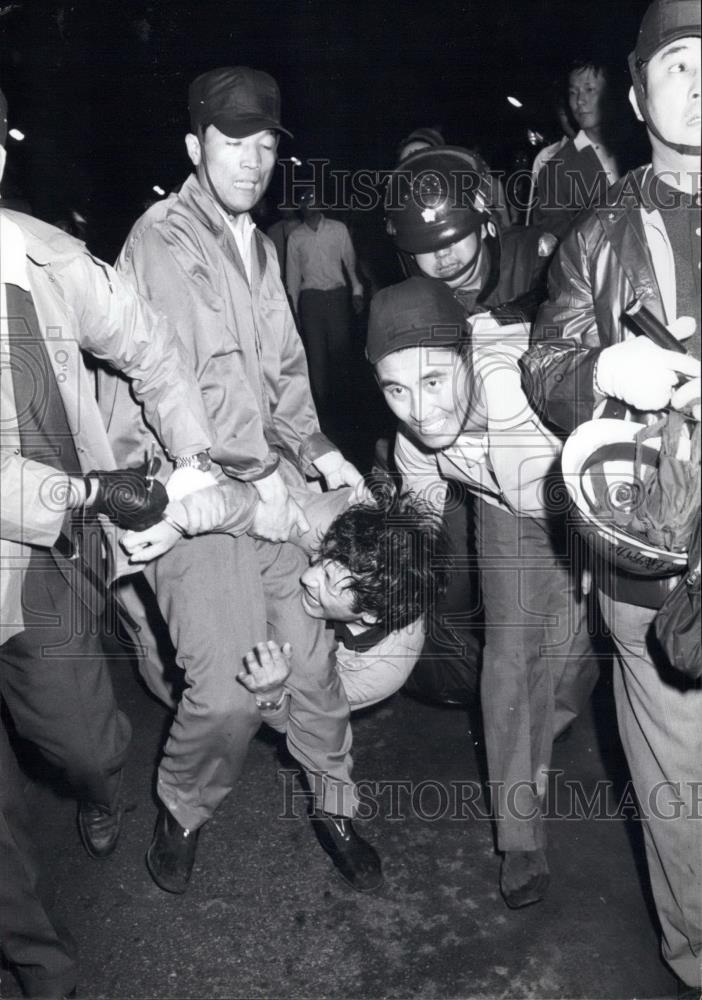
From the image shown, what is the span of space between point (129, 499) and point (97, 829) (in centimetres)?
91

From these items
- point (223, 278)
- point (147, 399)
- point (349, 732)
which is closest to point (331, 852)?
point (349, 732)

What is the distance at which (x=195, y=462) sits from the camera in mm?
2010

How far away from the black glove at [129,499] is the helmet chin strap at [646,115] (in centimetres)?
123

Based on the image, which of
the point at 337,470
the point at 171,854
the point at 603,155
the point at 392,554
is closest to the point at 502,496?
the point at 392,554

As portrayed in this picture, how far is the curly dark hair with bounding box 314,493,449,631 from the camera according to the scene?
211 centimetres

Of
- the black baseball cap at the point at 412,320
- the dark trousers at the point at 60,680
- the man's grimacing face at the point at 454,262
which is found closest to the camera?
the dark trousers at the point at 60,680

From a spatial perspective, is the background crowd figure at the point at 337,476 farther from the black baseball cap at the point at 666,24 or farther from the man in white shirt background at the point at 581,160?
the man in white shirt background at the point at 581,160

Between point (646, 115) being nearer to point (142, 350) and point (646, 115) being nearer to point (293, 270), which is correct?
point (293, 270)

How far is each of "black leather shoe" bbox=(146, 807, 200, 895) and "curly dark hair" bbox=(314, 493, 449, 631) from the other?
69 cm

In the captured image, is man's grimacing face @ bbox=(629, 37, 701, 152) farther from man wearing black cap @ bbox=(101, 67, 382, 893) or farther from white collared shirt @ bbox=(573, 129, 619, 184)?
white collared shirt @ bbox=(573, 129, 619, 184)

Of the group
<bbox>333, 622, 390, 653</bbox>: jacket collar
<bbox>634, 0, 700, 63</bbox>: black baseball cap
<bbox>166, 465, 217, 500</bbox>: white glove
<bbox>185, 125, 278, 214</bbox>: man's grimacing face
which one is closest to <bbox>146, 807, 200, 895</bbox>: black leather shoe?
<bbox>333, 622, 390, 653</bbox>: jacket collar

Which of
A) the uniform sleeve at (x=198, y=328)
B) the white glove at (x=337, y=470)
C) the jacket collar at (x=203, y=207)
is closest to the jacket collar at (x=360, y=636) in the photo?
the white glove at (x=337, y=470)

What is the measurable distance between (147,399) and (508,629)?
1014mm

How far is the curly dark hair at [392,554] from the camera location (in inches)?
83.0
